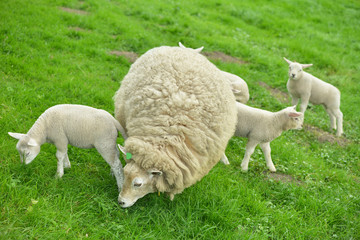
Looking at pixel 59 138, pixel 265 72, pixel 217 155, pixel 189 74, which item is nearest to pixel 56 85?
pixel 59 138

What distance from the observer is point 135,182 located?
10.4ft

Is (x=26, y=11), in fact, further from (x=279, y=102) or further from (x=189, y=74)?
(x=279, y=102)

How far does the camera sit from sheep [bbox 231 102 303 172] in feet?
16.1

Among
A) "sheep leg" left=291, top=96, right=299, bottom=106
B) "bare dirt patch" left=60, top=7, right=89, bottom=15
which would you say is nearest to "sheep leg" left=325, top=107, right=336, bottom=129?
"sheep leg" left=291, top=96, right=299, bottom=106

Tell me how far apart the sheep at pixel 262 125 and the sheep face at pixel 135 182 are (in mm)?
2155

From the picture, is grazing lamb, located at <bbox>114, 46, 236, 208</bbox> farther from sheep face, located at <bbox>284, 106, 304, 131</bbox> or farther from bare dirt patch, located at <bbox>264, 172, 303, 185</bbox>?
bare dirt patch, located at <bbox>264, 172, 303, 185</bbox>

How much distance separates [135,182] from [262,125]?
256cm

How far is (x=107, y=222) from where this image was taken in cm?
331

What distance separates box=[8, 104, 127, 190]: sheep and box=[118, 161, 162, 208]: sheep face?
434 mm

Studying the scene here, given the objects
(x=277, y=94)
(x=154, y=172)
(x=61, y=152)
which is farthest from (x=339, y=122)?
(x=61, y=152)

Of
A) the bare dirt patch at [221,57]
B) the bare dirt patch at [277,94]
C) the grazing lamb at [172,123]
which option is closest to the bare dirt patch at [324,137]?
the bare dirt patch at [277,94]

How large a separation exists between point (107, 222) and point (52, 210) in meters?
0.57

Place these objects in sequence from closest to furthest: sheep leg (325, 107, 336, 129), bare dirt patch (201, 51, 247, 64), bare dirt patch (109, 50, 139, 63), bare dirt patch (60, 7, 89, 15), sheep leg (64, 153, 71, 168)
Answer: sheep leg (64, 153, 71, 168), sheep leg (325, 107, 336, 129), bare dirt patch (109, 50, 139, 63), bare dirt patch (201, 51, 247, 64), bare dirt patch (60, 7, 89, 15)

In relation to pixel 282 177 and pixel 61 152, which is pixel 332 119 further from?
pixel 61 152
